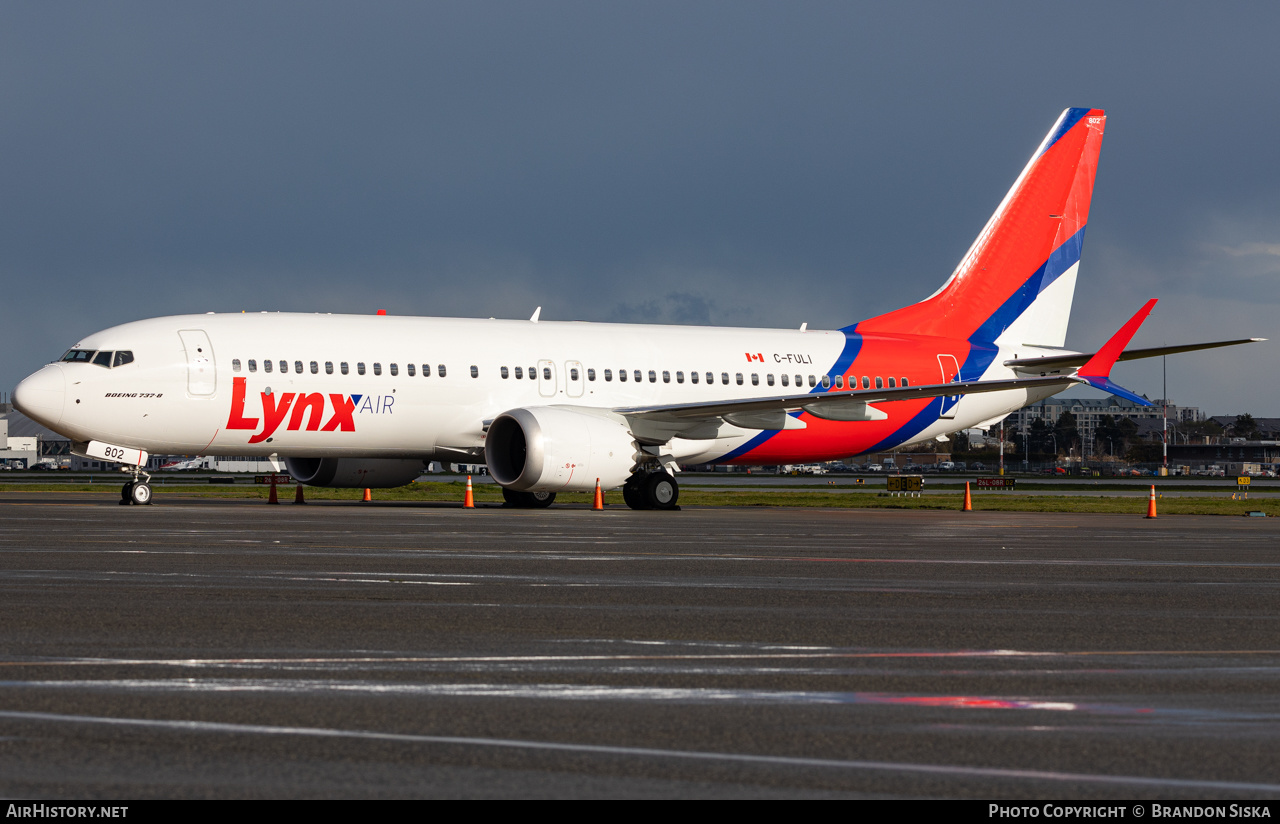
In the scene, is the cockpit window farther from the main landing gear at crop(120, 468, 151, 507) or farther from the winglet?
the winglet

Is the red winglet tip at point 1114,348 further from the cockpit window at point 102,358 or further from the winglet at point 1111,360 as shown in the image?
the cockpit window at point 102,358

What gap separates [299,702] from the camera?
22.1 ft

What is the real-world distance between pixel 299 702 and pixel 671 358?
27.9m

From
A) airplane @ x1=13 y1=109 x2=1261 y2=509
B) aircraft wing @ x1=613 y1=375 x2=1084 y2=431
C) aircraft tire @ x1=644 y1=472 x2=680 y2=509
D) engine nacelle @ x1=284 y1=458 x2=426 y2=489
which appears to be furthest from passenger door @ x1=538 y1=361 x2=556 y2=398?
engine nacelle @ x1=284 y1=458 x2=426 y2=489

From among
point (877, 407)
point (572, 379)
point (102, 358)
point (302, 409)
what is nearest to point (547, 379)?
point (572, 379)

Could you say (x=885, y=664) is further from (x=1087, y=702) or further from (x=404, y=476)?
(x=404, y=476)

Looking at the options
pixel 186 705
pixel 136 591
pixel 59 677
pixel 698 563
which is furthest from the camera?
pixel 698 563

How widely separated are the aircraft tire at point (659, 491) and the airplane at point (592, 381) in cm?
4

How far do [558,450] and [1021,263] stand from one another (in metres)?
16.0

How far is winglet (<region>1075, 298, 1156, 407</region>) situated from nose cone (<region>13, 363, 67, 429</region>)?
21961 mm

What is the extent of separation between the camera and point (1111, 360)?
33.2m

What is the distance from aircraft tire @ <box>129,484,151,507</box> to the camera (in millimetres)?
29595
